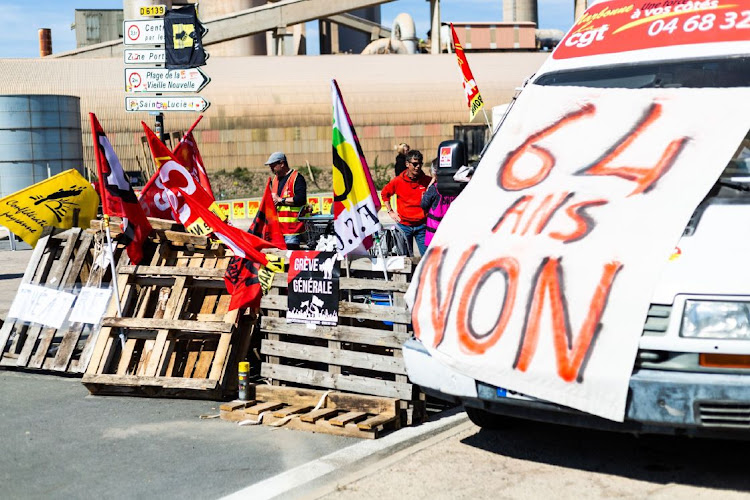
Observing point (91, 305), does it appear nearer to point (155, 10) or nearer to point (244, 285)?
point (244, 285)

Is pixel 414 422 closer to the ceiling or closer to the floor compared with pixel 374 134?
closer to the floor

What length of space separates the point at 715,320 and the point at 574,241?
944 mm

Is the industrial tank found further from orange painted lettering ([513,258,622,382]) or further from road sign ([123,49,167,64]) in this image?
orange painted lettering ([513,258,622,382])

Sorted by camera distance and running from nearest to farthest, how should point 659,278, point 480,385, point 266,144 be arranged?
1. point 659,278
2. point 480,385
3. point 266,144

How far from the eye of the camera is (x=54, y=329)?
9.33 metres

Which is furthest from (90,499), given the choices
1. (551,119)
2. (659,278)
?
(551,119)

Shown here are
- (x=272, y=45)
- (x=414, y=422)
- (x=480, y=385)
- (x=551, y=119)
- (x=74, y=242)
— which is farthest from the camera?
(x=272, y=45)

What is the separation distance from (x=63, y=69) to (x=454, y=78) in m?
16.6

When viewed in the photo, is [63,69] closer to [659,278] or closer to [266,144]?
[266,144]

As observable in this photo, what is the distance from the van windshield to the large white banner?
0.34ft

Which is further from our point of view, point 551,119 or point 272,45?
point 272,45

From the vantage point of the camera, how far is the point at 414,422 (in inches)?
279

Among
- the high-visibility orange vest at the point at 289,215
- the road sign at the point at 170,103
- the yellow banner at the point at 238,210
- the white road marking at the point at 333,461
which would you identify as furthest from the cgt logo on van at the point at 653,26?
the yellow banner at the point at 238,210

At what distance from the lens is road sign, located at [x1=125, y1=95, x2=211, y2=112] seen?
37.6 feet
